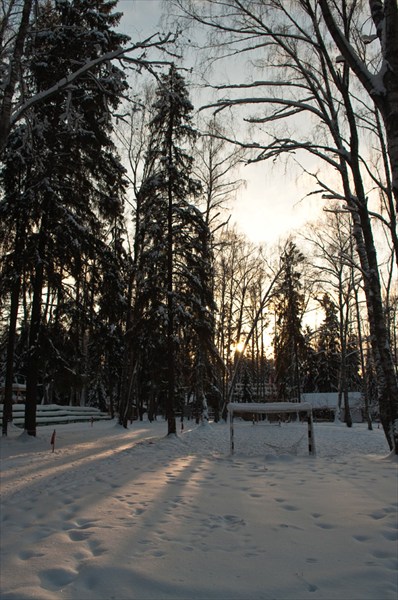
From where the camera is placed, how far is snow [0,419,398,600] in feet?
9.59

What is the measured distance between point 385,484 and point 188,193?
13.3m

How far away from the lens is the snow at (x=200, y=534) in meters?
2.92

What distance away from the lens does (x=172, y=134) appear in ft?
55.7

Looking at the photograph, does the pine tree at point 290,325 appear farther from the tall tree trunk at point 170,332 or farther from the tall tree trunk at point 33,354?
the tall tree trunk at point 33,354

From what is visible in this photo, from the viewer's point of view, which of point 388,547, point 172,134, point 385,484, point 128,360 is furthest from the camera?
point 128,360

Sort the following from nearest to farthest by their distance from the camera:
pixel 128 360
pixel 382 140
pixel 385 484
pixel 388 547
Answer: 1. pixel 388 547
2. pixel 385 484
3. pixel 382 140
4. pixel 128 360

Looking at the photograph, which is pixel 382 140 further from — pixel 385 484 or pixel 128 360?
pixel 128 360

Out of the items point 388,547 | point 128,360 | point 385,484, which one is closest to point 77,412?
point 128,360

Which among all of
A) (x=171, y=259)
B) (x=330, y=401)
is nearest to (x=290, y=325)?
(x=330, y=401)

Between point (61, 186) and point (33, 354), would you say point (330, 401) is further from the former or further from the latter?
point (61, 186)

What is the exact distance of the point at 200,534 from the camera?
4027 millimetres

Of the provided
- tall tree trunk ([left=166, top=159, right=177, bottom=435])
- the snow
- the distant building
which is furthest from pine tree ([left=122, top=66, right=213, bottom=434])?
the distant building

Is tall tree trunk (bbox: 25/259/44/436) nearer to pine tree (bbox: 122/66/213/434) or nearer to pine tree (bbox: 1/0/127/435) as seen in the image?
pine tree (bbox: 1/0/127/435)

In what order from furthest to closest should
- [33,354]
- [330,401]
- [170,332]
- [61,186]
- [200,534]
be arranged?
[330,401] < [170,332] < [61,186] < [33,354] < [200,534]
